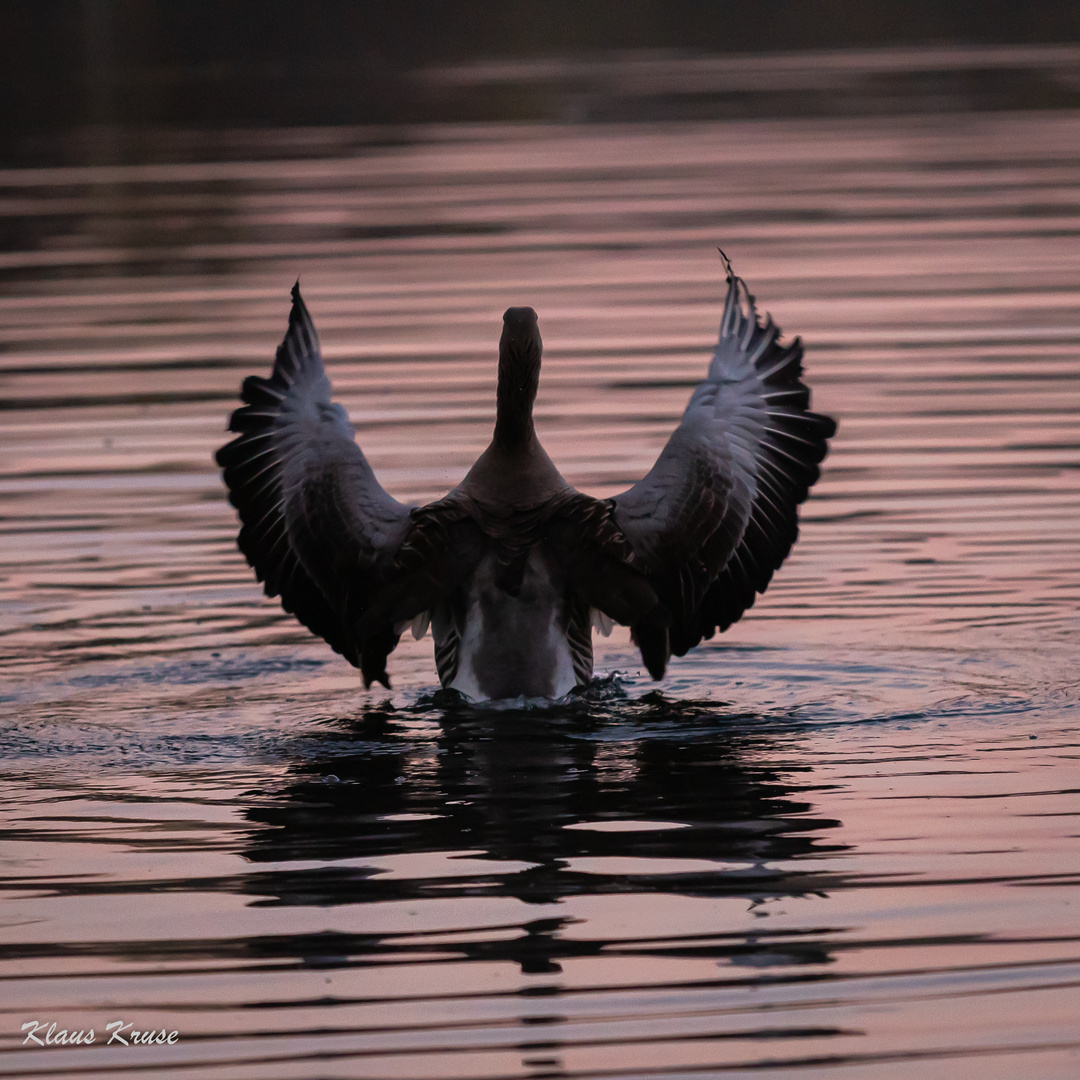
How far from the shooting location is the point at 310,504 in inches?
375

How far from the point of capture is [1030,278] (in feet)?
62.6

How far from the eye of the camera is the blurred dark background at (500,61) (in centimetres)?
3572

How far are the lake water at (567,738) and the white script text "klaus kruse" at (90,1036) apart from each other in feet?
0.13

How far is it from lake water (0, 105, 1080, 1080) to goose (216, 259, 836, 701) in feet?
1.07

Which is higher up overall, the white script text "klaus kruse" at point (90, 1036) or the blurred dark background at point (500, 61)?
the blurred dark background at point (500, 61)

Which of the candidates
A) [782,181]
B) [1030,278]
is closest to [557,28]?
[782,181]

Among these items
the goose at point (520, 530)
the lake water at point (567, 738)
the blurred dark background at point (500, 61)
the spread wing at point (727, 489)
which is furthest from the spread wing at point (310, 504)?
the blurred dark background at point (500, 61)

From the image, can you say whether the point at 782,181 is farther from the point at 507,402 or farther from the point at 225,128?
the point at 507,402

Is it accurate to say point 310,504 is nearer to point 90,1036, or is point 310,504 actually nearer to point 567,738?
point 567,738

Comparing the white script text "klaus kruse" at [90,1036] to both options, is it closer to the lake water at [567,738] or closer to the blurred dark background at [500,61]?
the lake water at [567,738]

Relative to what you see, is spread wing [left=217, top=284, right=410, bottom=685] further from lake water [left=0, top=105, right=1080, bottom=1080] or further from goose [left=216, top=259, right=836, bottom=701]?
lake water [left=0, top=105, right=1080, bottom=1080]

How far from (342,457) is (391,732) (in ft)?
4.09

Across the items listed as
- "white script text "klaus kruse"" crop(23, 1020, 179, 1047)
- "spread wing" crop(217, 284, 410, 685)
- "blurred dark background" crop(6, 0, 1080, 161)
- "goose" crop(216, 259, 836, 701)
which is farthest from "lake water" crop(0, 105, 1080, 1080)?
"blurred dark background" crop(6, 0, 1080, 161)

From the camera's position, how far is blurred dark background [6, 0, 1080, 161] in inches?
1406
